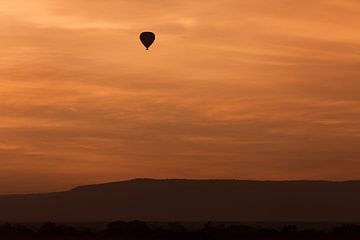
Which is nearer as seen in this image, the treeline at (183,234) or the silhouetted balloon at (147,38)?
the treeline at (183,234)

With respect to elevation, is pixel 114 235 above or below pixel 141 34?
below

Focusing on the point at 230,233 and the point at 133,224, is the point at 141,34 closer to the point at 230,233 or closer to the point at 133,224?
the point at 133,224

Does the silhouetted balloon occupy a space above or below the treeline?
above

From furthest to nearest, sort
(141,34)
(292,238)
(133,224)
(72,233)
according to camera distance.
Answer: (141,34) → (133,224) → (72,233) → (292,238)

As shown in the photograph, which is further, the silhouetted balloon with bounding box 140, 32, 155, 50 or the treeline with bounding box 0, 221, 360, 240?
the silhouetted balloon with bounding box 140, 32, 155, 50

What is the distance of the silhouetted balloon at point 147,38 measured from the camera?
92.3 metres

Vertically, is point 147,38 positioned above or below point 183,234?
above

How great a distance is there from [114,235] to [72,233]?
429 centimetres

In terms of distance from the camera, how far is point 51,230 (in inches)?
3034

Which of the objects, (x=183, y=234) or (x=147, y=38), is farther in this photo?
(x=147, y=38)

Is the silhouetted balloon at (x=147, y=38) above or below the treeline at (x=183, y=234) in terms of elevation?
above

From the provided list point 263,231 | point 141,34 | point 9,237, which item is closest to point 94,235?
point 9,237

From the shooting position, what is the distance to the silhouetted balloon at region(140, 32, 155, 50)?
92.3 m

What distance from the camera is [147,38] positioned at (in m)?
93.4
